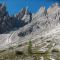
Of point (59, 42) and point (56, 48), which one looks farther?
point (59, 42)

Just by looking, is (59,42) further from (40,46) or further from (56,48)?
(56,48)

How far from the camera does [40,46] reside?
188500 mm

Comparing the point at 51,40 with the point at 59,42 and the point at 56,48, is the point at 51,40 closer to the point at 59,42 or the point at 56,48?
the point at 59,42

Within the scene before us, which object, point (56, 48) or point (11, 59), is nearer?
point (11, 59)

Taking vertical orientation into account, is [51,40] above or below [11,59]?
above

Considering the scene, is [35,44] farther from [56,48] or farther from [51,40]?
[56,48]

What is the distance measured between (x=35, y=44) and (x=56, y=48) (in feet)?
119

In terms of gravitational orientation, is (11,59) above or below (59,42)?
below

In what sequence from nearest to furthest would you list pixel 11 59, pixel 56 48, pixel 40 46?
pixel 11 59 < pixel 56 48 < pixel 40 46

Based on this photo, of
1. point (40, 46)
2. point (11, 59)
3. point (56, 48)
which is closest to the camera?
point (11, 59)

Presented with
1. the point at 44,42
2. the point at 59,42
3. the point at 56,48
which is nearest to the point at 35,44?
the point at 44,42

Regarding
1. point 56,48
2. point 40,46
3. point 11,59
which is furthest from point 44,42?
point 11,59

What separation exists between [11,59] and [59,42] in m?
159

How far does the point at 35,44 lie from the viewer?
650 ft
